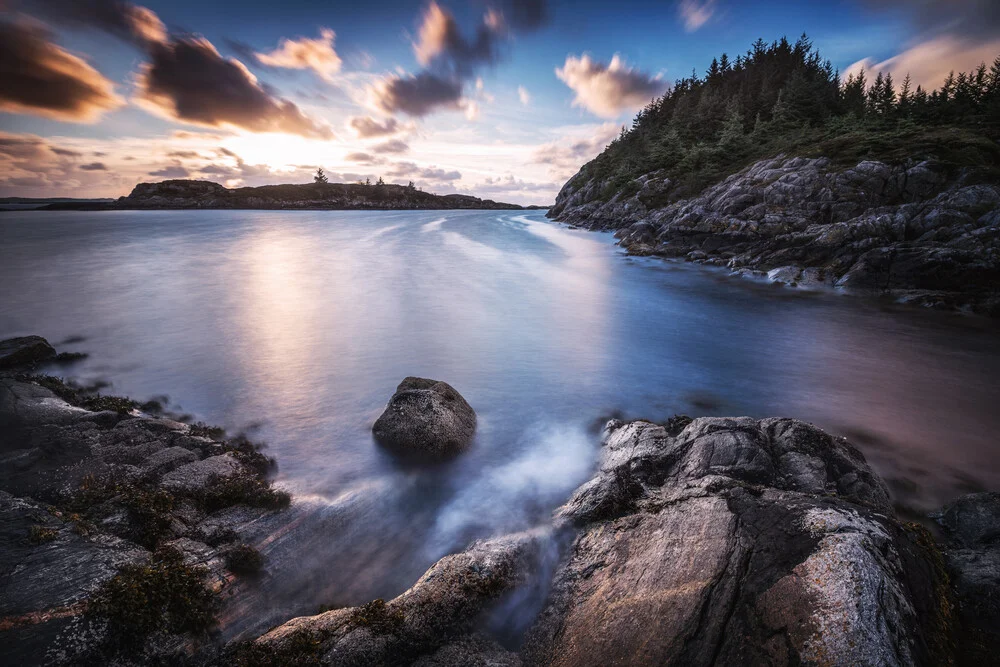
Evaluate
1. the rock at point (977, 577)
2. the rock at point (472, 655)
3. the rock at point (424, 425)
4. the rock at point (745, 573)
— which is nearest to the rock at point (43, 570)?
the rock at point (472, 655)

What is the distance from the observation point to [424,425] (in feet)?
25.7

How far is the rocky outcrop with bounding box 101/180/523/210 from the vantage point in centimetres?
12825

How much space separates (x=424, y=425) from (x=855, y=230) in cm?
2895

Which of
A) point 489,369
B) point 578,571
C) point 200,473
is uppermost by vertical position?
point 200,473

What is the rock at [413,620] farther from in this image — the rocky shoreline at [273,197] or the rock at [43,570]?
the rocky shoreline at [273,197]

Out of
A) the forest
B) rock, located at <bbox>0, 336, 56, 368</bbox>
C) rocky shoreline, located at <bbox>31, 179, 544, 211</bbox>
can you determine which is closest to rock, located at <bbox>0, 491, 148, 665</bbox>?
rock, located at <bbox>0, 336, 56, 368</bbox>

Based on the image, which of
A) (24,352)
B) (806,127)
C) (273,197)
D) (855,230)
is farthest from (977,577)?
(273,197)

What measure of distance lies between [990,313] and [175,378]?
30.6 m

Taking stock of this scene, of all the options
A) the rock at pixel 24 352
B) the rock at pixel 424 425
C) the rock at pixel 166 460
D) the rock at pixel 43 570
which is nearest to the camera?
the rock at pixel 43 570

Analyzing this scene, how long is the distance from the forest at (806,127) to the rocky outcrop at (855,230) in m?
2.37

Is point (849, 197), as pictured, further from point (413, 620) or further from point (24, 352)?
point (24, 352)

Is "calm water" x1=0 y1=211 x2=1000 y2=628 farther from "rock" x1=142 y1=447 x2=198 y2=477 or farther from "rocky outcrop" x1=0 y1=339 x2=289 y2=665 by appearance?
"rock" x1=142 y1=447 x2=198 y2=477

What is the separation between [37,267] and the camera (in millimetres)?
26859

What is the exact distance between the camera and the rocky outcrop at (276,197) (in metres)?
128
